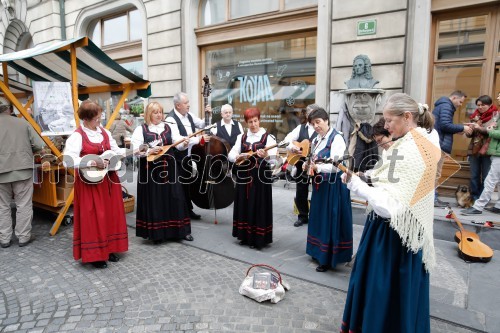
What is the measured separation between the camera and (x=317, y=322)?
2.89 metres

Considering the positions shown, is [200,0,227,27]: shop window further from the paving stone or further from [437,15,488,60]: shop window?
the paving stone

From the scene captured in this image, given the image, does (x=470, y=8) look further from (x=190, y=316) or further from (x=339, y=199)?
(x=190, y=316)

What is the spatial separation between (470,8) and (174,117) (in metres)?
5.35

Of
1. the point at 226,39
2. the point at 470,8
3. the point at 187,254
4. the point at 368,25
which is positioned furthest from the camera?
the point at 226,39

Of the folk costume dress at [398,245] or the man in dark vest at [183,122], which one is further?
the man in dark vest at [183,122]

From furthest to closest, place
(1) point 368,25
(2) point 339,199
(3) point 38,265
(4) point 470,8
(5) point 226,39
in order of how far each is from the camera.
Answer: (5) point 226,39
(1) point 368,25
(4) point 470,8
(3) point 38,265
(2) point 339,199

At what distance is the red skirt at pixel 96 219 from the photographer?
388 centimetres

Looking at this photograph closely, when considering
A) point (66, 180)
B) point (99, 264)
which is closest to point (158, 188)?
point (99, 264)

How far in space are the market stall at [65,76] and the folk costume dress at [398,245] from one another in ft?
13.3

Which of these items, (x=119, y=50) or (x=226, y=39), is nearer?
(x=226, y=39)

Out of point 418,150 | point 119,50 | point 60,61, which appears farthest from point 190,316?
point 119,50

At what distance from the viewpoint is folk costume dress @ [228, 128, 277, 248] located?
14.3 feet

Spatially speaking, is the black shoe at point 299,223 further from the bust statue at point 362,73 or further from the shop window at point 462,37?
the shop window at point 462,37

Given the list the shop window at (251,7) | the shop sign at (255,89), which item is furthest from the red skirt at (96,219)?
the shop window at (251,7)
